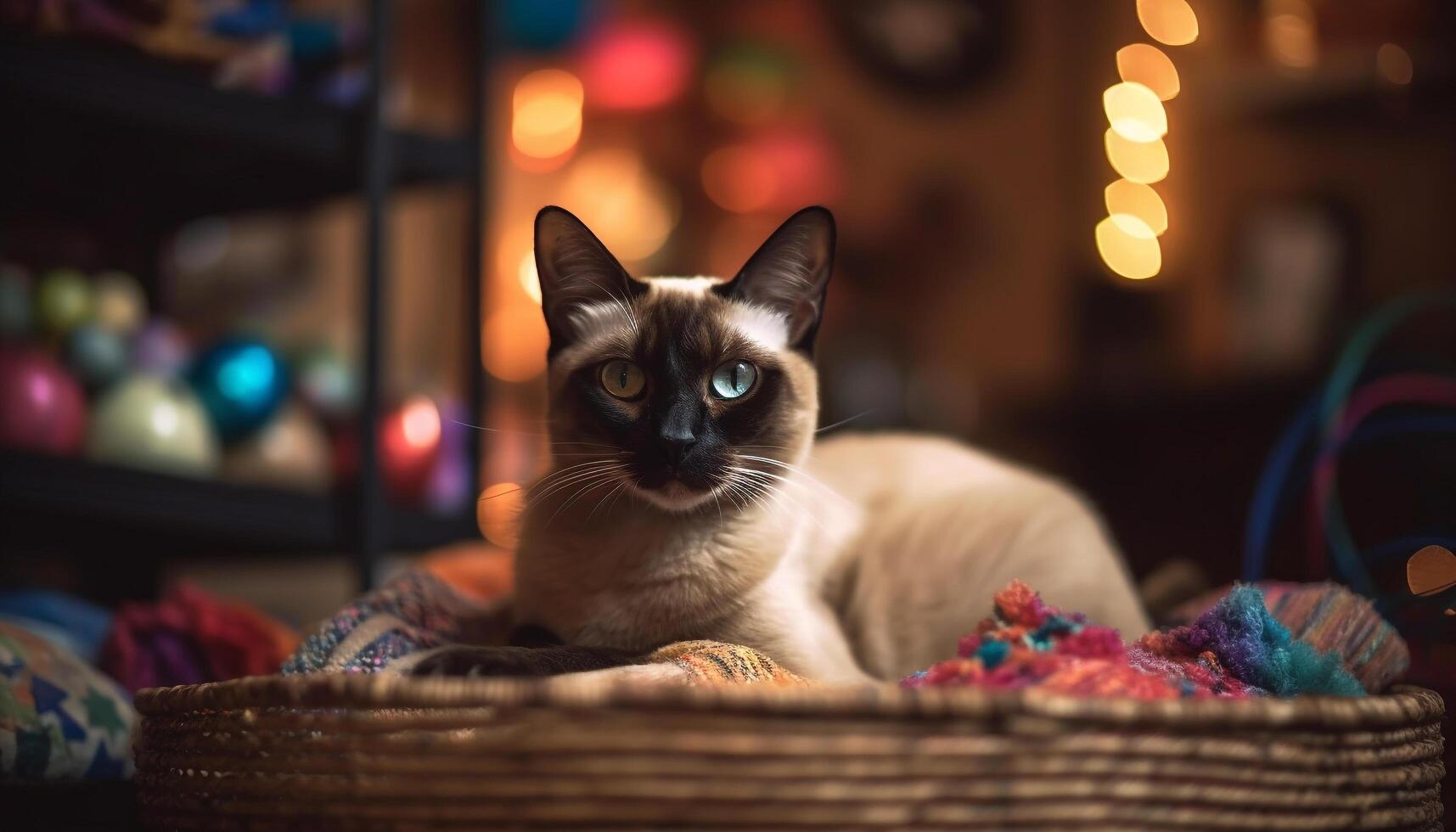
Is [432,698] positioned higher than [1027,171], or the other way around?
[1027,171]

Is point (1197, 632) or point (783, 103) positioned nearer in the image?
point (1197, 632)

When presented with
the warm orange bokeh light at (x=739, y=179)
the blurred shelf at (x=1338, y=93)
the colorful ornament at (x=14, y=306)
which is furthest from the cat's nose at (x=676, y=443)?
the warm orange bokeh light at (x=739, y=179)

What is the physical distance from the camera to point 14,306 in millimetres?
1638

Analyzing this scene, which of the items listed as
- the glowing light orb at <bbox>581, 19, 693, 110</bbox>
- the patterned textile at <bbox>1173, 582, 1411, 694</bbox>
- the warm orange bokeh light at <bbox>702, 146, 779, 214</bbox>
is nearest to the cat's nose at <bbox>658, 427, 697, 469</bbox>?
the patterned textile at <bbox>1173, 582, 1411, 694</bbox>

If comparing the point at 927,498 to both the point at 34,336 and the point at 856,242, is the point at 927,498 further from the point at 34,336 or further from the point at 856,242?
the point at 856,242

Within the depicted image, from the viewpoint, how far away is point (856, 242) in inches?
164

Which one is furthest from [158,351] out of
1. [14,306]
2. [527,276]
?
[527,276]

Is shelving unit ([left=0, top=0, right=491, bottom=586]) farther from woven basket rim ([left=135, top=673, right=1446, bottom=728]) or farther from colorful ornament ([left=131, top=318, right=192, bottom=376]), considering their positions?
woven basket rim ([left=135, top=673, right=1446, bottom=728])

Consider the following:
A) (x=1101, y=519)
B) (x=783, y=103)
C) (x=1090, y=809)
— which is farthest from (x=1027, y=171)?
(x=1090, y=809)

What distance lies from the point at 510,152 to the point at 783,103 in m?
1.03

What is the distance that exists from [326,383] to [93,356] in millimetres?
366

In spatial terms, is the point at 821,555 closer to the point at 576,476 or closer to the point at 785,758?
the point at 576,476

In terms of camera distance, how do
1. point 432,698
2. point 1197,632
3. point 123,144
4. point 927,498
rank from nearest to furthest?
1. point 432,698
2. point 1197,632
3. point 927,498
4. point 123,144

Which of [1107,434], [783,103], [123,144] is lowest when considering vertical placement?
[1107,434]
